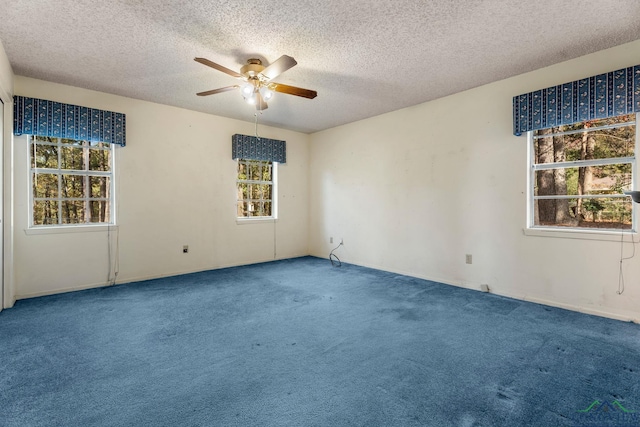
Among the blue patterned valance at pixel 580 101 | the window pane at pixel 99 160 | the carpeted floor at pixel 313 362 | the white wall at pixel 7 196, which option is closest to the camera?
the carpeted floor at pixel 313 362

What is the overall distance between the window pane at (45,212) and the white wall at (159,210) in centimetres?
18

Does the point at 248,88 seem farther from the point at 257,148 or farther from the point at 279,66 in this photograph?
the point at 257,148

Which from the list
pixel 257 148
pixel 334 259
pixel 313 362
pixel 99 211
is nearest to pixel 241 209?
pixel 257 148

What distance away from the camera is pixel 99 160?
4270mm

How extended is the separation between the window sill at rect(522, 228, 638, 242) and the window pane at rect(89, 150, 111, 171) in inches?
213

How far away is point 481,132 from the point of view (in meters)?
3.89

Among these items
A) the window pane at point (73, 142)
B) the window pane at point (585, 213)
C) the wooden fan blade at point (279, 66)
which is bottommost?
the window pane at point (585, 213)

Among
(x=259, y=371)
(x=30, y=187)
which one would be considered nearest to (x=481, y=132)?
(x=259, y=371)

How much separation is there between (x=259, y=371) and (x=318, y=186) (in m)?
4.49

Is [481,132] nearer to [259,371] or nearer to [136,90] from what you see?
[259,371]

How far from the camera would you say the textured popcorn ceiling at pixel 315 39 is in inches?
93.0

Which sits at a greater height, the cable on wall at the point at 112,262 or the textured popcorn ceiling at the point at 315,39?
the textured popcorn ceiling at the point at 315,39

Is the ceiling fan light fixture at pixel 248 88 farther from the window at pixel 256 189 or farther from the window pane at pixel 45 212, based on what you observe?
the window pane at pixel 45 212

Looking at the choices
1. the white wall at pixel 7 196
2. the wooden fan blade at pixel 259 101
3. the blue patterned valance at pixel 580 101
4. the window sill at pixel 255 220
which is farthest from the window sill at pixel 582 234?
the white wall at pixel 7 196
